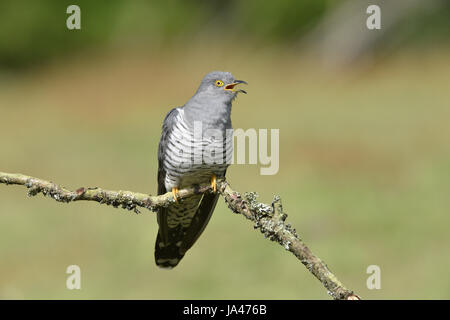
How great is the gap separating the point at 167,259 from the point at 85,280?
16.0 feet

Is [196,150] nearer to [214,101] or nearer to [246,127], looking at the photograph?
[214,101]

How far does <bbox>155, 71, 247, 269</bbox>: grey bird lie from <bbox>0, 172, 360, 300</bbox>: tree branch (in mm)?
800

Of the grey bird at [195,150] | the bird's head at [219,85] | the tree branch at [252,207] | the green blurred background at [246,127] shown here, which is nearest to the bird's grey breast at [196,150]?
the grey bird at [195,150]

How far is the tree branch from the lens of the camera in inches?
96.8

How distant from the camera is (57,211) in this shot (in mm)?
11234

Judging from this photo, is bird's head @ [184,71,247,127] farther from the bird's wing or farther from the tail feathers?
the tail feathers

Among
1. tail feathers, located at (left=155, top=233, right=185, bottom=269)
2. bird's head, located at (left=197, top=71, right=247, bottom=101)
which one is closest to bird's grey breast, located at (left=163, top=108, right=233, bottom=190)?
bird's head, located at (left=197, top=71, right=247, bottom=101)

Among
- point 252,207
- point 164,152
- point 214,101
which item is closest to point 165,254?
point 164,152

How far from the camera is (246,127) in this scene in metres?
13.7

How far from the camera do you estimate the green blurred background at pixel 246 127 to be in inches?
346

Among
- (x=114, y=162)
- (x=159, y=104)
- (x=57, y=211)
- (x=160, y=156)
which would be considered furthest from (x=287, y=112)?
(x=160, y=156)

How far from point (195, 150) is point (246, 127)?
32.2 feet

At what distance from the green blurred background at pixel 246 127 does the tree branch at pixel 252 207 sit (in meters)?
5.01

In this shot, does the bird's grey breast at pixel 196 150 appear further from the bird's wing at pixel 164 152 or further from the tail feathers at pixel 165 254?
the tail feathers at pixel 165 254
